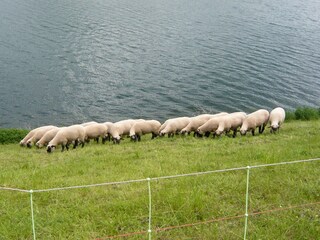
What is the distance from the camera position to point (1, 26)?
4481 cm

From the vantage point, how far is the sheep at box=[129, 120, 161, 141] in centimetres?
2053

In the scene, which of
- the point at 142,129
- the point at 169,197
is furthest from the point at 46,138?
the point at 169,197

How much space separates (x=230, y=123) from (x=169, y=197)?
11493 mm

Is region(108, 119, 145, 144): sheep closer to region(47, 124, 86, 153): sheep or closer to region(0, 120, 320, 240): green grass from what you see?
region(47, 124, 86, 153): sheep

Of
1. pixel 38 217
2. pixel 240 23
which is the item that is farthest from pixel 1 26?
pixel 38 217

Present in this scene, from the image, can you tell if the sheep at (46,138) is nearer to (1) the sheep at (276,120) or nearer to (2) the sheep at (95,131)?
(2) the sheep at (95,131)

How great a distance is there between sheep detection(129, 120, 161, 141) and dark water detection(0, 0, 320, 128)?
6.59 m

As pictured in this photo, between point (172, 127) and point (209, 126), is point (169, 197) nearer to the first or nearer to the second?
point (209, 126)

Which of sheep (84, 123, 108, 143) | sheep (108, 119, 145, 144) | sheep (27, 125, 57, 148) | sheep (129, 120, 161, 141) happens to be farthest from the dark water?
sheep (129, 120, 161, 141)

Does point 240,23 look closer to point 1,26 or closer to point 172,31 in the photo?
point 172,31

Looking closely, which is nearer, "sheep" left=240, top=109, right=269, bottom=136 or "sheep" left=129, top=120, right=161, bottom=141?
"sheep" left=240, top=109, right=269, bottom=136

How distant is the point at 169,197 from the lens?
949 centimetres

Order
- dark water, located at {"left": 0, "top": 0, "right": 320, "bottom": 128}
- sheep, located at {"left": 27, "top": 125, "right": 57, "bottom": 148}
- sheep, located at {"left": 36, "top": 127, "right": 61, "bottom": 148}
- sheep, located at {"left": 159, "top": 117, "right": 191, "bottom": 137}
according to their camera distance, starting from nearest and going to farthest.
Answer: sheep, located at {"left": 36, "top": 127, "right": 61, "bottom": 148}
sheep, located at {"left": 27, "top": 125, "right": 57, "bottom": 148}
sheep, located at {"left": 159, "top": 117, "right": 191, "bottom": 137}
dark water, located at {"left": 0, "top": 0, "right": 320, "bottom": 128}

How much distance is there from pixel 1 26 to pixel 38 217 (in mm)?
41183
